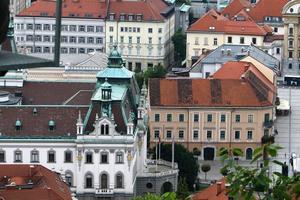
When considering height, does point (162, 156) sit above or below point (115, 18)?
below

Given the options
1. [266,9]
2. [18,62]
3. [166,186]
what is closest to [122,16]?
[266,9]

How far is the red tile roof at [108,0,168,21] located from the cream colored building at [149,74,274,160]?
70.4 ft

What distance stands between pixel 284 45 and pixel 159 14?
24.0ft

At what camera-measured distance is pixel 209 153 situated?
51.0m

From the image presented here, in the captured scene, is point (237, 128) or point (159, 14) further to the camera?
point (159, 14)

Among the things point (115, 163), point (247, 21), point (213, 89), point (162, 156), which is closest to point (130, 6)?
point (247, 21)

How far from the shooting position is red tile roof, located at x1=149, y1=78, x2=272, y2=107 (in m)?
51.5

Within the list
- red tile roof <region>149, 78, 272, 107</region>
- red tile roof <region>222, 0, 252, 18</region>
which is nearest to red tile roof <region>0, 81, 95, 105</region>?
red tile roof <region>149, 78, 272, 107</region>

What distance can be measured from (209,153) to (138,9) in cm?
2397

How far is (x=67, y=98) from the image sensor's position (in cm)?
4622

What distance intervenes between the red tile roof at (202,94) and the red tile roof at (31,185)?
14319mm

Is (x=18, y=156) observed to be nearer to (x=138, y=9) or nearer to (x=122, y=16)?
(x=122, y=16)

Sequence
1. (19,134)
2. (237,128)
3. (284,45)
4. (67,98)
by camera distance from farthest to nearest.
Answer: (284,45), (237,128), (67,98), (19,134)

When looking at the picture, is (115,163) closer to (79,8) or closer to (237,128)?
(237,128)
